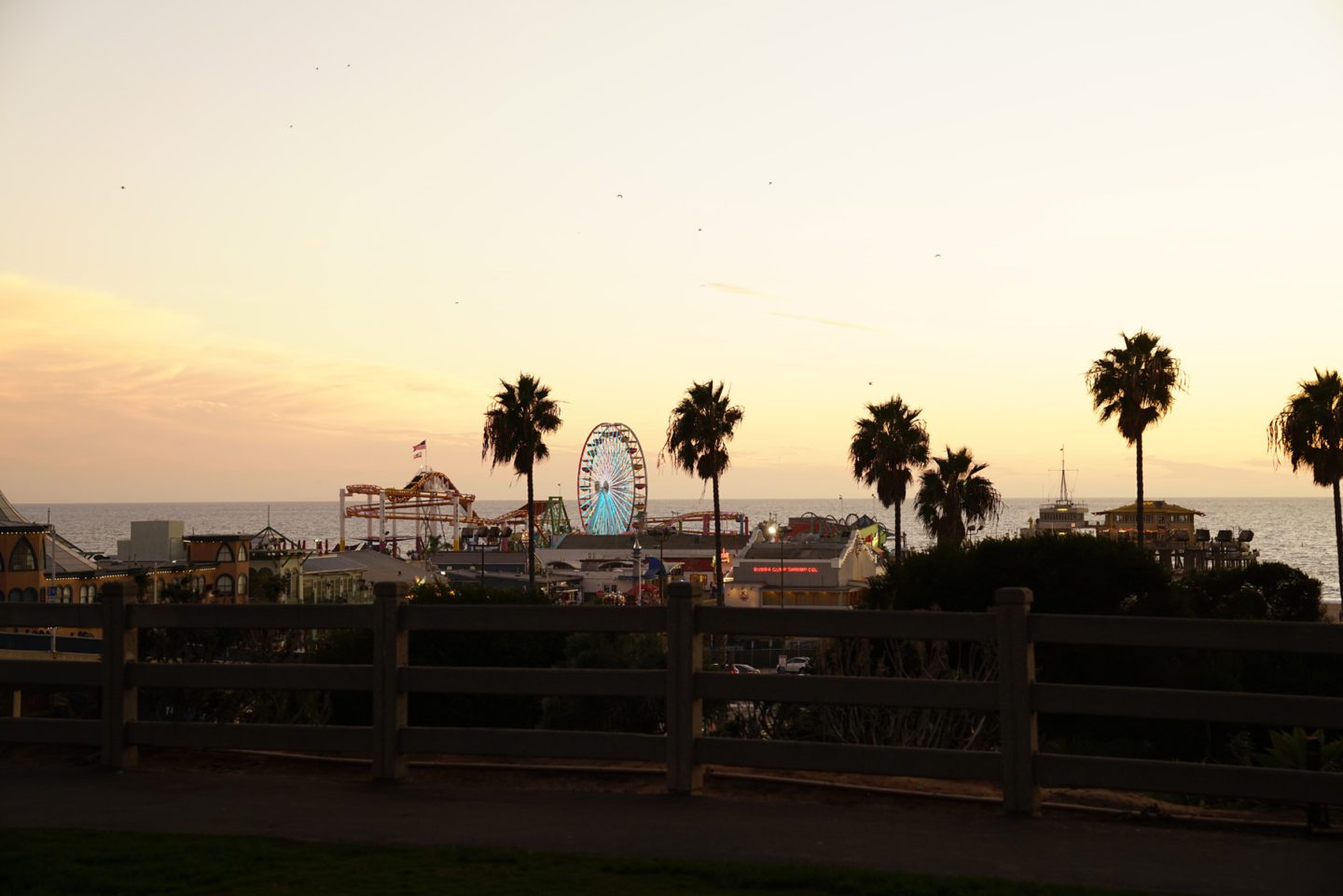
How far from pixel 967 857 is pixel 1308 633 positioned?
8.10 ft

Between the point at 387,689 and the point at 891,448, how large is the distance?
5767cm

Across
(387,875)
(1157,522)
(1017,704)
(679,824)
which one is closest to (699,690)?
(679,824)

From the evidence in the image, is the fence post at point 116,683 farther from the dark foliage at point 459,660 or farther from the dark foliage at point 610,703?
the dark foliage at point 459,660

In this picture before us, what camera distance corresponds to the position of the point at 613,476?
371ft

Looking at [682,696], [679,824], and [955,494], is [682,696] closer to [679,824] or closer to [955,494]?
[679,824]

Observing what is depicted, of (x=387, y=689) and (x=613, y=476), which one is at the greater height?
(x=613, y=476)

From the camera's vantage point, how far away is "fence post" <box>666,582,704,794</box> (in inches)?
328

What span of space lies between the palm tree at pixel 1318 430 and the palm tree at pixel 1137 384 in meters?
5.42

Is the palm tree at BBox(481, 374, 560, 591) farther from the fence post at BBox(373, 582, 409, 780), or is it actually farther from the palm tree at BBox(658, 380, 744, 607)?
the fence post at BBox(373, 582, 409, 780)

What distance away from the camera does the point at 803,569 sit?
286ft

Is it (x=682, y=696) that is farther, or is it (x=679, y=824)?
(x=682, y=696)

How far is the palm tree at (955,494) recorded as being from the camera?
214ft

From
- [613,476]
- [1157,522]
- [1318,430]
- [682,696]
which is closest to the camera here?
[682,696]

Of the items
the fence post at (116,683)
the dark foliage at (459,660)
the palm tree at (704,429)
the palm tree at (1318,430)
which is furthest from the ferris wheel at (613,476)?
the fence post at (116,683)
